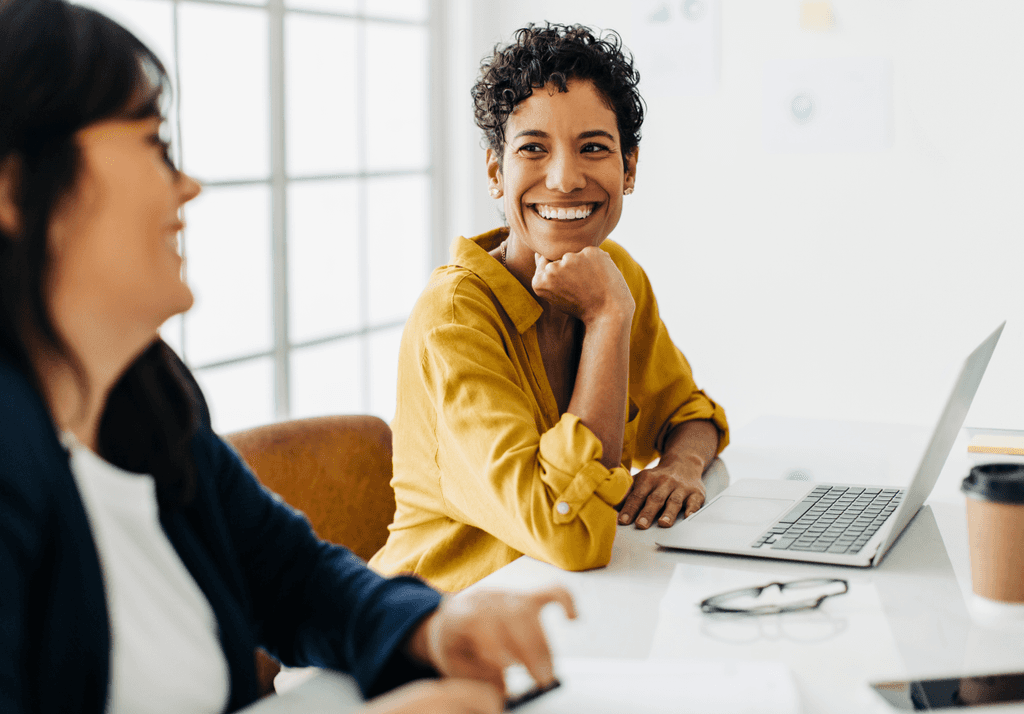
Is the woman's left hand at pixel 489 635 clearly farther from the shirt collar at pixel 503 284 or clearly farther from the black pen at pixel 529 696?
the shirt collar at pixel 503 284

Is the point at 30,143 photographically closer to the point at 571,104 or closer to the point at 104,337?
the point at 104,337

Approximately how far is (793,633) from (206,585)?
52cm

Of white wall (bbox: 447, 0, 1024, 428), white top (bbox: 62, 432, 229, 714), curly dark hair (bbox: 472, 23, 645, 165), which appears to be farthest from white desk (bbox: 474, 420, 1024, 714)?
white wall (bbox: 447, 0, 1024, 428)

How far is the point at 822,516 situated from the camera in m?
1.27

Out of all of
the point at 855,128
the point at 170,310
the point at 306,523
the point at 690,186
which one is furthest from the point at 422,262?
the point at 170,310

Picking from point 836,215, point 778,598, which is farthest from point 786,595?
point 836,215

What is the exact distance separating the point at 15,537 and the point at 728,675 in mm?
533

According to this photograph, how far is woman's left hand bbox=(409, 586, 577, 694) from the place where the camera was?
2.48 feet

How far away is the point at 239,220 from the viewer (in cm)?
228

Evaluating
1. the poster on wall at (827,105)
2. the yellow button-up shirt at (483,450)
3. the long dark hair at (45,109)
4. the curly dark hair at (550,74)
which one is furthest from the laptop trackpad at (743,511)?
the poster on wall at (827,105)

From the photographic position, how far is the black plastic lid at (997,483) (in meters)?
0.94

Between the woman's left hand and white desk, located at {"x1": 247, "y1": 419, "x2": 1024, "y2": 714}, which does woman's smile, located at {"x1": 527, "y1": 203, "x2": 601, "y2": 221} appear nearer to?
white desk, located at {"x1": 247, "y1": 419, "x2": 1024, "y2": 714}

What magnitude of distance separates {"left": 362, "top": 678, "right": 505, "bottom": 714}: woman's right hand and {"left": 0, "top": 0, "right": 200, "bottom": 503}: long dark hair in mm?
327

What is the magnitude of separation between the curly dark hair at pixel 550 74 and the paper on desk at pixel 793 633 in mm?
784
